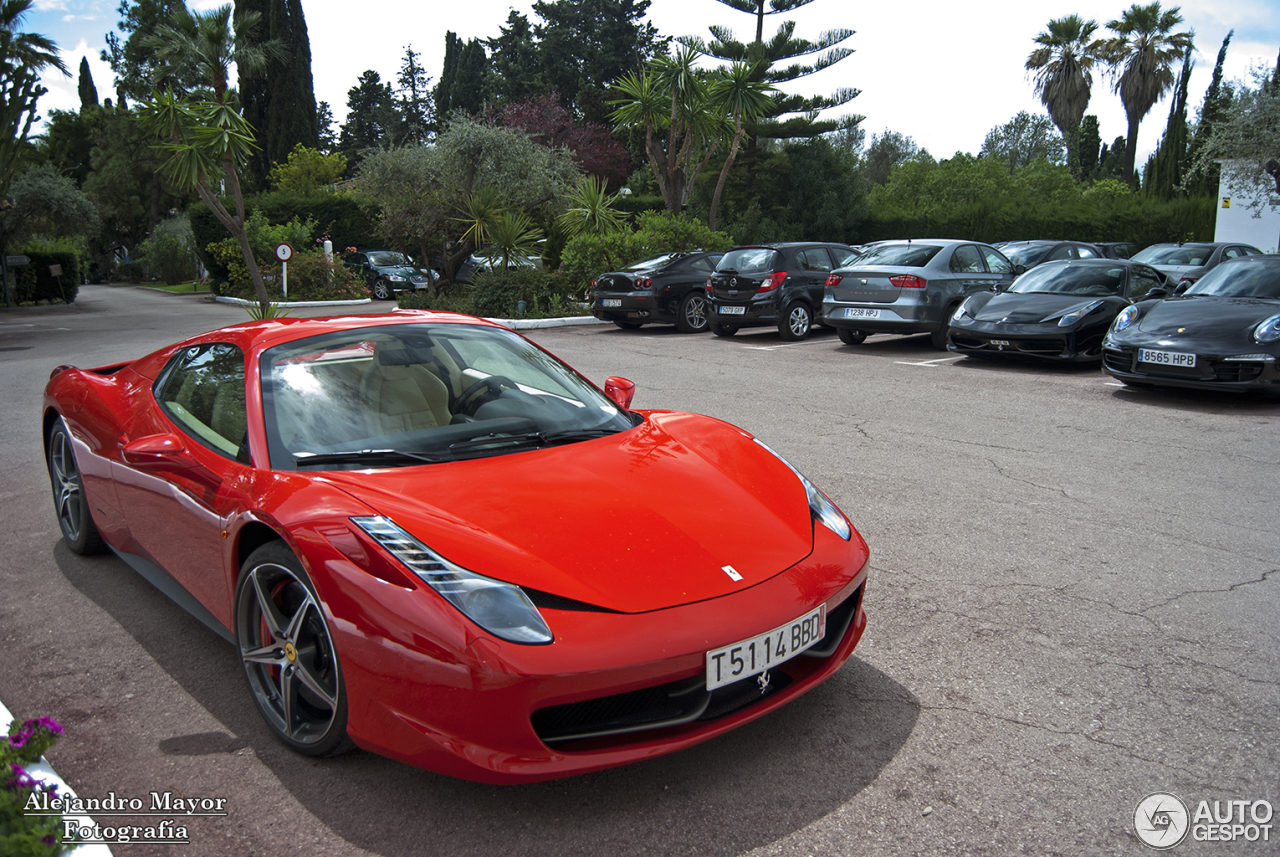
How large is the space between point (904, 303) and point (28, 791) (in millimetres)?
12133

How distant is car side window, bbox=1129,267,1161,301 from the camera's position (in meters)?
11.1

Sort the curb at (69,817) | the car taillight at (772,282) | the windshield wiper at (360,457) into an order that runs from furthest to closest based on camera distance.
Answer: the car taillight at (772,282), the windshield wiper at (360,457), the curb at (69,817)

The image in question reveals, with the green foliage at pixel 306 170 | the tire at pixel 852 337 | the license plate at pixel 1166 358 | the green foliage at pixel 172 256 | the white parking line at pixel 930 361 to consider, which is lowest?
the white parking line at pixel 930 361

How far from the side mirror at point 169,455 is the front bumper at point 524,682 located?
1.02 m

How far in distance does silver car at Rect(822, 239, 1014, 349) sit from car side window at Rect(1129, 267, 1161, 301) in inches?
74.4

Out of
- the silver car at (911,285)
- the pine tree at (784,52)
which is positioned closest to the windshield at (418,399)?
the silver car at (911,285)

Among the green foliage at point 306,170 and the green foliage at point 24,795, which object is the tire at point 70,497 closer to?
the green foliage at point 24,795

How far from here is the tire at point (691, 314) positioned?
52.4 feet

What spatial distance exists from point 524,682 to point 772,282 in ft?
41.8

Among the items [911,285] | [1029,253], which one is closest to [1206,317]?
[911,285]

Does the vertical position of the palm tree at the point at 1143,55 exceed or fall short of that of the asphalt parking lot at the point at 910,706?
it exceeds it

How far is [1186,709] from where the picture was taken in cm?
289

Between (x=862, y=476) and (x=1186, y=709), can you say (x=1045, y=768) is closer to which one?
(x=1186, y=709)

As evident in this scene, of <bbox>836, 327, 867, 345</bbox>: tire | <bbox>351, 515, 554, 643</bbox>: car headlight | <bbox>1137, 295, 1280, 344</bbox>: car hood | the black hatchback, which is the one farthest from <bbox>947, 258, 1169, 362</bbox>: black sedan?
<bbox>351, 515, 554, 643</bbox>: car headlight
